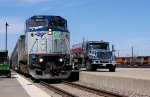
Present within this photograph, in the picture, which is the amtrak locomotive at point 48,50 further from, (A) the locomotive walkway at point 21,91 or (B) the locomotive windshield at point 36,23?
(A) the locomotive walkway at point 21,91

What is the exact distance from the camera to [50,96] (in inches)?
643

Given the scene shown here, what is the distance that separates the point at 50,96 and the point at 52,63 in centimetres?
854

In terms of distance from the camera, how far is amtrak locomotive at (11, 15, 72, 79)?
24594 mm

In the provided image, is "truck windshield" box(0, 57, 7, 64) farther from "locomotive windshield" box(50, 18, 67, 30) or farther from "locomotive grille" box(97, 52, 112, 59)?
"locomotive windshield" box(50, 18, 67, 30)

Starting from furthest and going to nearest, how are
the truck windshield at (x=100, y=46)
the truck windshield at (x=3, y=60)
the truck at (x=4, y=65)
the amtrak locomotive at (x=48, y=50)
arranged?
the truck windshield at (x=100, y=46), the truck windshield at (x=3, y=60), the truck at (x=4, y=65), the amtrak locomotive at (x=48, y=50)

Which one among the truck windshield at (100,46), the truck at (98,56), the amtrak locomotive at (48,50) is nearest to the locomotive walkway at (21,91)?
the amtrak locomotive at (48,50)

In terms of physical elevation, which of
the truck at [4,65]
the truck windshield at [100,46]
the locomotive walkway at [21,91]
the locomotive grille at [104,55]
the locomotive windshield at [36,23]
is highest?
the locomotive windshield at [36,23]

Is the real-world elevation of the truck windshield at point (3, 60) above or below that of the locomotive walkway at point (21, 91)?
above

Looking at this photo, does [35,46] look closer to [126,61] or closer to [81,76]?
[81,76]

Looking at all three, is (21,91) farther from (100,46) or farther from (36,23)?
(100,46)

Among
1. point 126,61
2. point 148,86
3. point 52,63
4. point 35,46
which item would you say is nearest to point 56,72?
point 52,63

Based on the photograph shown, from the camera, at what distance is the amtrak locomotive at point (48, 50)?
80.7ft

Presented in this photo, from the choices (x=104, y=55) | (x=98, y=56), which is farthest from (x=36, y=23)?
(x=104, y=55)

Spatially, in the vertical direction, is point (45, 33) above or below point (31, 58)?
Result: above
